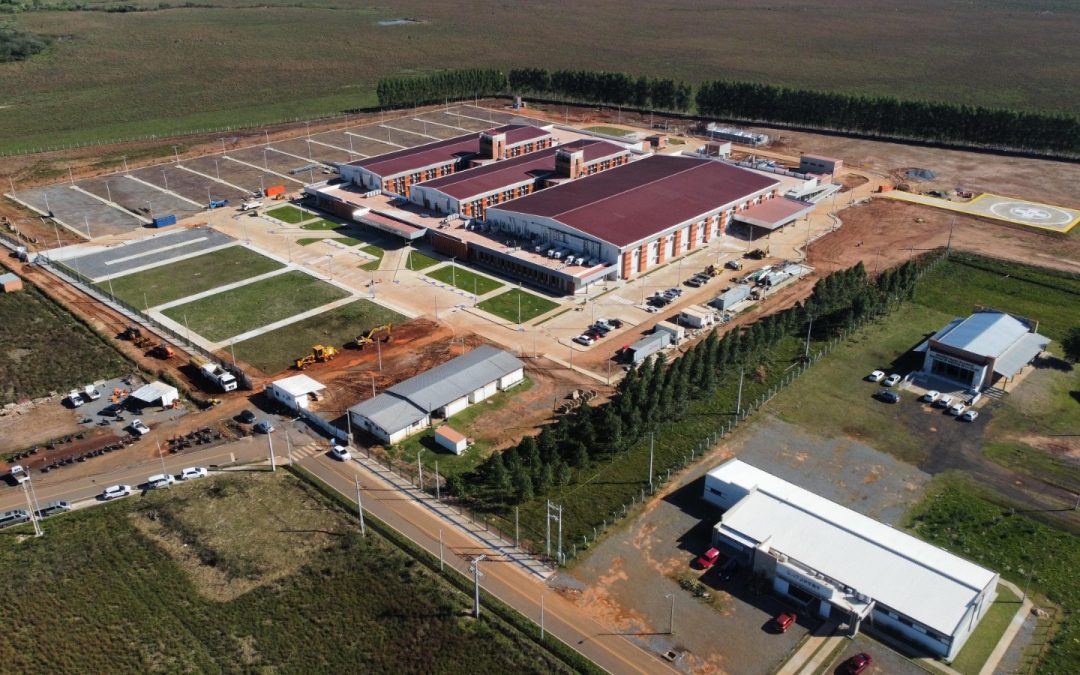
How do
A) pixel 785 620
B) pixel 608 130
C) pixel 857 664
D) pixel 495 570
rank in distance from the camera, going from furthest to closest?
pixel 608 130 < pixel 495 570 < pixel 785 620 < pixel 857 664

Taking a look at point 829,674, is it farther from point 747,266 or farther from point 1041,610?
point 747,266

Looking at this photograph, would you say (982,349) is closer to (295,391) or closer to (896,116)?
(295,391)

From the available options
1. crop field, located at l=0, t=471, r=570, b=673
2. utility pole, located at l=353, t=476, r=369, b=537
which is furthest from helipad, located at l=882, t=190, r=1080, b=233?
crop field, located at l=0, t=471, r=570, b=673

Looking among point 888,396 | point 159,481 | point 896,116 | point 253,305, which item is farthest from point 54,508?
point 896,116

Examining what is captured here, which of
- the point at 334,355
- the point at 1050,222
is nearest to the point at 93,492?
the point at 334,355

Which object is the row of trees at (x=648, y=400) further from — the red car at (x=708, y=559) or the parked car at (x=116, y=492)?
the parked car at (x=116, y=492)
